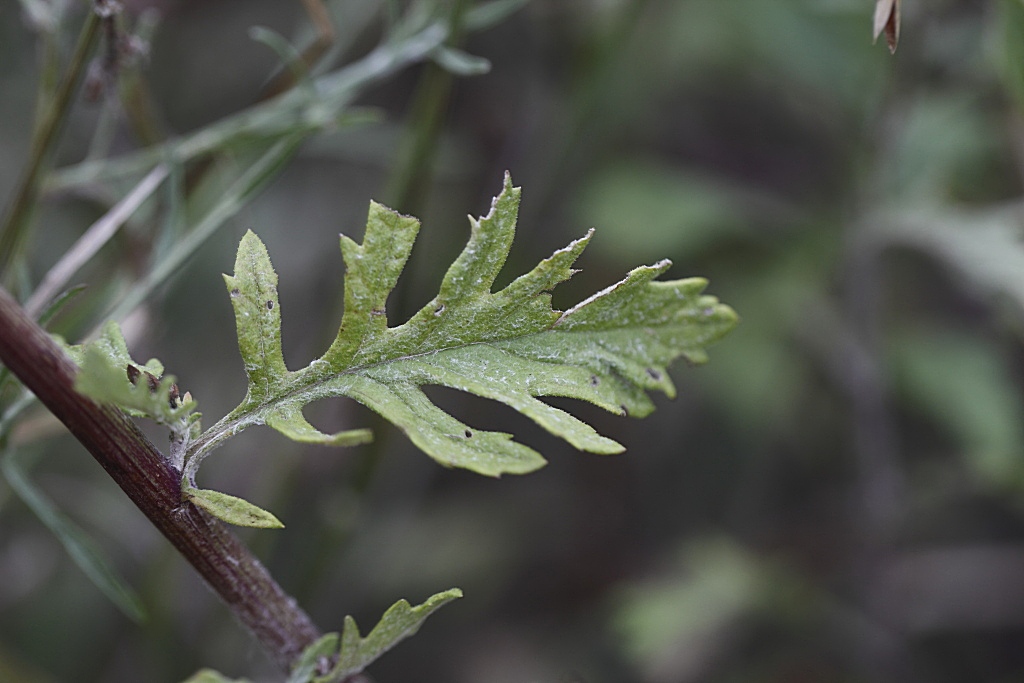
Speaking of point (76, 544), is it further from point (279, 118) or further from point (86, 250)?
point (279, 118)

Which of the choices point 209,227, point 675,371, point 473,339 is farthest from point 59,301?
point 675,371

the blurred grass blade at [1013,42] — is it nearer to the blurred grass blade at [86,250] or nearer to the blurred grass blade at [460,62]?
the blurred grass blade at [460,62]

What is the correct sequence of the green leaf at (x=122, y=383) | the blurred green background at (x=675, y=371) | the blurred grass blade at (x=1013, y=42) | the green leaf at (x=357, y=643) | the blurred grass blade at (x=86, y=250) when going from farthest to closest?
1. the blurred green background at (x=675, y=371)
2. the blurred grass blade at (x=1013, y=42)
3. the blurred grass blade at (x=86, y=250)
4. the green leaf at (x=357, y=643)
5. the green leaf at (x=122, y=383)

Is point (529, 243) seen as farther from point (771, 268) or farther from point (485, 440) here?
point (485, 440)

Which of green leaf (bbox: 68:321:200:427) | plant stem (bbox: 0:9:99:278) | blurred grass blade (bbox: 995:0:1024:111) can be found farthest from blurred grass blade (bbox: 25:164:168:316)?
blurred grass blade (bbox: 995:0:1024:111)

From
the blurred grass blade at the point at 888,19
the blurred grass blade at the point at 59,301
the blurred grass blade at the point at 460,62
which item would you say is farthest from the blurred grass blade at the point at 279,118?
the blurred grass blade at the point at 888,19

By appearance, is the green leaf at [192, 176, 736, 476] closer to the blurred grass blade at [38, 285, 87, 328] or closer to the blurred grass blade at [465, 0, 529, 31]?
the blurred grass blade at [38, 285, 87, 328]
